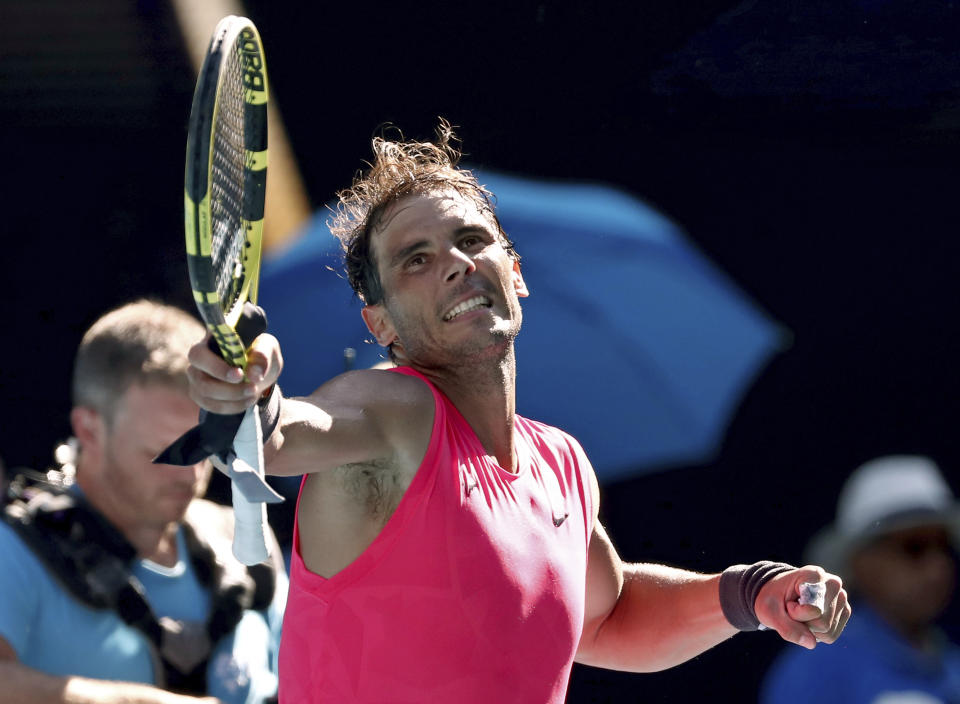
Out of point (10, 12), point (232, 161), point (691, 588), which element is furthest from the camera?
point (10, 12)

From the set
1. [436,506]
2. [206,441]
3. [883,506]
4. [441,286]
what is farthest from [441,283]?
[883,506]

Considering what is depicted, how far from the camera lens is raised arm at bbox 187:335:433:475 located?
146 cm

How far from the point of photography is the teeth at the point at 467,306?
2039 mm

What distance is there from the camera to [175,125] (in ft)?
10.2

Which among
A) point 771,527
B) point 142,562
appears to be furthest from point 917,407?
point 142,562

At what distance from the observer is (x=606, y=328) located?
3.24 meters

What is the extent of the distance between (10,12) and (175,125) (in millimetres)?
524

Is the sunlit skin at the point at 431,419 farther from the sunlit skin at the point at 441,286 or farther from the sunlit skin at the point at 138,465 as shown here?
the sunlit skin at the point at 138,465

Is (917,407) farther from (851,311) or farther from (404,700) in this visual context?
(404,700)

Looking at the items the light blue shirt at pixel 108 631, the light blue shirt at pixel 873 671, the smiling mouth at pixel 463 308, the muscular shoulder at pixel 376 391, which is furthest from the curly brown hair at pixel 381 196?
the light blue shirt at pixel 873 671

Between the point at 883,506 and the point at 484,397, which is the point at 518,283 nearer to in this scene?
the point at 484,397

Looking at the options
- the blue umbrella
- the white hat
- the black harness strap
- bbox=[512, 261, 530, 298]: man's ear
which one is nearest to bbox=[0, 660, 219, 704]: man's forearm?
the black harness strap

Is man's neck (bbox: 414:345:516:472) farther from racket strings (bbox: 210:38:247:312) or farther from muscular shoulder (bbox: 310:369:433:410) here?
racket strings (bbox: 210:38:247:312)

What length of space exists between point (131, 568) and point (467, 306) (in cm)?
85
